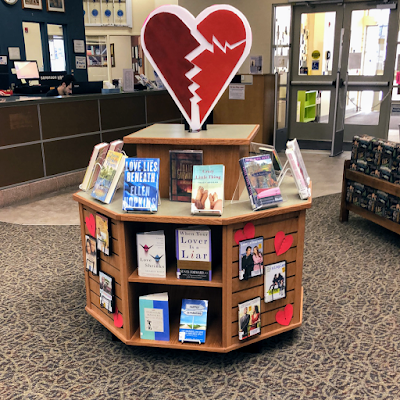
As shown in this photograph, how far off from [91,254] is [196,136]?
811mm

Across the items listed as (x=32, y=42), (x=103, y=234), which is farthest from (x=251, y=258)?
(x=32, y=42)

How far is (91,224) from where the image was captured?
2262mm

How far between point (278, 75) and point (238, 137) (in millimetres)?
5266

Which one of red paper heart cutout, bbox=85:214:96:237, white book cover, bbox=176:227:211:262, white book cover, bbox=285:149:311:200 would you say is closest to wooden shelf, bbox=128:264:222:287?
white book cover, bbox=176:227:211:262

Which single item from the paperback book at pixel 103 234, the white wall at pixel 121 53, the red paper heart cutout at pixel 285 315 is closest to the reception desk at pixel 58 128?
the paperback book at pixel 103 234

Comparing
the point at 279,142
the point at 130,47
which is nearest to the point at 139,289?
the point at 279,142

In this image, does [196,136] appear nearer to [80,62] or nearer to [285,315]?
[285,315]

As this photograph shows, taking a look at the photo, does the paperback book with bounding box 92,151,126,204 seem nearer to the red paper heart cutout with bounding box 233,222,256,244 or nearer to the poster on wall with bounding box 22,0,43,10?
the red paper heart cutout with bounding box 233,222,256,244

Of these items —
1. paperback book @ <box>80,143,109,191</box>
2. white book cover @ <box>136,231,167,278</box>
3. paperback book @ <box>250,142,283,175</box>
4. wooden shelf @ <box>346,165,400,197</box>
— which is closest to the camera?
white book cover @ <box>136,231,167,278</box>

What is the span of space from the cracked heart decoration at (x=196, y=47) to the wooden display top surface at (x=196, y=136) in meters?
0.17

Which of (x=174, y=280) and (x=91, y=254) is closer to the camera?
(x=174, y=280)

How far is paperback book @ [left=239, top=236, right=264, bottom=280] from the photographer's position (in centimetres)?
200

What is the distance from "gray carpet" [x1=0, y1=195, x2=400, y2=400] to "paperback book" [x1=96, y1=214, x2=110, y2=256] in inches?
20.8

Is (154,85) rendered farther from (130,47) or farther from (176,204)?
(130,47)
